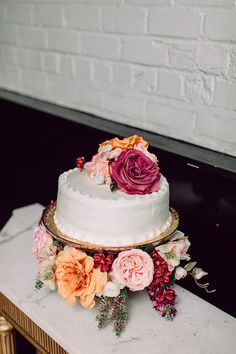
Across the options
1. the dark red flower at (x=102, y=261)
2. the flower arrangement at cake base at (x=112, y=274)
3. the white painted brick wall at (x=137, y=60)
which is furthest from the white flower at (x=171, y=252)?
the white painted brick wall at (x=137, y=60)

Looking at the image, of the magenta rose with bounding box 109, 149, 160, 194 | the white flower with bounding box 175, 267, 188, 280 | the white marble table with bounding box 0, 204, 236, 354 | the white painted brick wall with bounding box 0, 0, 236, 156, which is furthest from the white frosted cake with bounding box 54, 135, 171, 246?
the white painted brick wall with bounding box 0, 0, 236, 156

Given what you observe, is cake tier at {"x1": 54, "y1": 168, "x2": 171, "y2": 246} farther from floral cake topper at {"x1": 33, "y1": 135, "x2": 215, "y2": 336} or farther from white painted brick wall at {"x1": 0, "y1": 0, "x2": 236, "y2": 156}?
white painted brick wall at {"x1": 0, "y1": 0, "x2": 236, "y2": 156}

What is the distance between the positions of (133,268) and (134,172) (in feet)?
0.72

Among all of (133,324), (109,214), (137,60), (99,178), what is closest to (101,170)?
(99,178)

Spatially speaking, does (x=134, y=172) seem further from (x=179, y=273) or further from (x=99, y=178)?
(x=179, y=273)

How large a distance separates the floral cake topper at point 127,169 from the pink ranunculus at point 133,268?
148 millimetres

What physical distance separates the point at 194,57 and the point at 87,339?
0.83 m

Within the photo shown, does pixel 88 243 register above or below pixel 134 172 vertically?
below

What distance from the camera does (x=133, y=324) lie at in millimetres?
1132

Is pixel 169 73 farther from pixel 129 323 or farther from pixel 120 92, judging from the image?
pixel 129 323

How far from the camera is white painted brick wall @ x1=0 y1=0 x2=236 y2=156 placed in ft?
4.27

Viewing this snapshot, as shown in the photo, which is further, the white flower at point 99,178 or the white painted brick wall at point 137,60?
the white painted brick wall at point 137,60

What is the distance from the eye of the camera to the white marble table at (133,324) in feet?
3.48

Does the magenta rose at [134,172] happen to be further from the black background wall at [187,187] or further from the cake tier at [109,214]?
the black background wall at [187,187]
